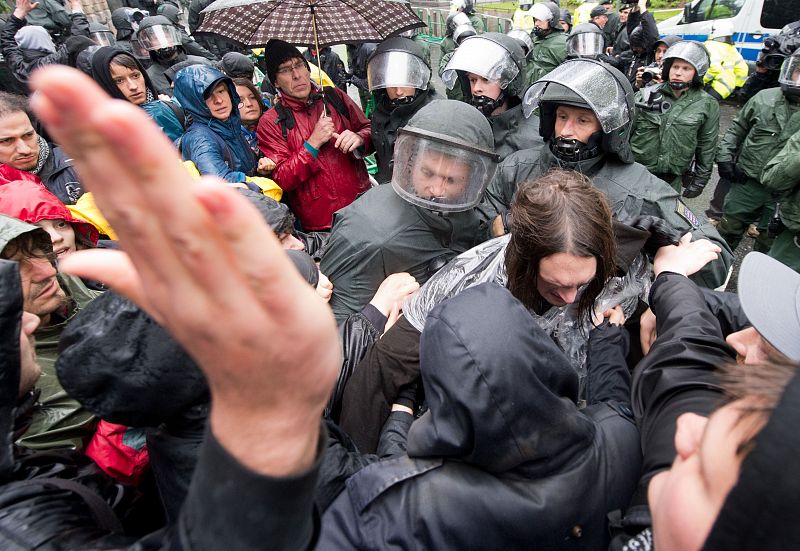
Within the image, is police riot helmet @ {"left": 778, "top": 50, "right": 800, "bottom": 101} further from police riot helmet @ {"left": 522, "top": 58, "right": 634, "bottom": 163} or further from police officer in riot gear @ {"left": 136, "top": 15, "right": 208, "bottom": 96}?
police officer in riot gear @ {"left": 136, "top": 15, "right": 208, "bottom": 96}

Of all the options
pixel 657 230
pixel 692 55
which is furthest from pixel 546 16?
pixel 657 230

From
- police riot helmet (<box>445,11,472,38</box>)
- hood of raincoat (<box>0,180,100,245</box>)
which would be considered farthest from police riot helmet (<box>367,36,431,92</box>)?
police riot helmet (<box>445,11,472,38</box>)

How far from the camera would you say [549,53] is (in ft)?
24.8

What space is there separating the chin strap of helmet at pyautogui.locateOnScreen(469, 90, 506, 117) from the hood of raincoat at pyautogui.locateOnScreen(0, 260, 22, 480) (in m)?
3.39

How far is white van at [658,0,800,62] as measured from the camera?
27.1ft

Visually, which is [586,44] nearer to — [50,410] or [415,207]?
[415,207]

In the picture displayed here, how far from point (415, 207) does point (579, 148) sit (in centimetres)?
110

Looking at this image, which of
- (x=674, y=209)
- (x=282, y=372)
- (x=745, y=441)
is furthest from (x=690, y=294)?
(x=282, y=372)

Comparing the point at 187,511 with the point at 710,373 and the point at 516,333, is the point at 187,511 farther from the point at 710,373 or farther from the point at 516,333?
the point at 710,373

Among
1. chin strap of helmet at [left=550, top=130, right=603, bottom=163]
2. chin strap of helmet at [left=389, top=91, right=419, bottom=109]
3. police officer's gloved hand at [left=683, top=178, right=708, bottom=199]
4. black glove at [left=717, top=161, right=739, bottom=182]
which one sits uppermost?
chin strap of helmet at [left=550, top=130, right=603, bottom=163]

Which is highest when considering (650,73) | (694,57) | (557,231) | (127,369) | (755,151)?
(127,369)

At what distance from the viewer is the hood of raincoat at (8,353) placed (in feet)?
3.05

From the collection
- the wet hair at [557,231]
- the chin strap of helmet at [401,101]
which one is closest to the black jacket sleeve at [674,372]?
the wet hair at [557,231]

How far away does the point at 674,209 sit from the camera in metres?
2.35
